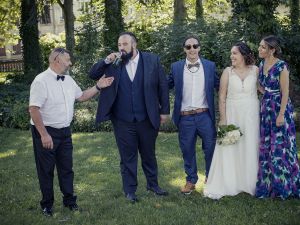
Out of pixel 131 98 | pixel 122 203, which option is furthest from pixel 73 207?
pixel 131 98

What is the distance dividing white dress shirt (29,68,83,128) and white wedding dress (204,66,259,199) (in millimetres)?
2125

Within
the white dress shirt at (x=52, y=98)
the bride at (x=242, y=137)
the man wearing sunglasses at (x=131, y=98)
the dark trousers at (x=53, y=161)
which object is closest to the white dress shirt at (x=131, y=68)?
the man wearing sunglasses at (x=131, y=98)

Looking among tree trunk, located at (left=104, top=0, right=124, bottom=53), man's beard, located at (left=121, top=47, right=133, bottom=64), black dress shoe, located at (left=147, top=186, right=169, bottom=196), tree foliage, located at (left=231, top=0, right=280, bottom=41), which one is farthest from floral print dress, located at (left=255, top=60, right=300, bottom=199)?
tree trunk, located at (left=104, top=0, right=124, bottom=53)

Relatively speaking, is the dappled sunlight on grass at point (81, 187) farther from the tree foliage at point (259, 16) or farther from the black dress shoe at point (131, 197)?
the tree foliage at point (259, 16)

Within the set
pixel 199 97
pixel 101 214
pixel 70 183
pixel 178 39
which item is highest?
pixel 178 39

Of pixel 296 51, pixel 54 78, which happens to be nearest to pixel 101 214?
pixel 54 78

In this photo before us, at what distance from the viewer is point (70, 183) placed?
5.63 meters

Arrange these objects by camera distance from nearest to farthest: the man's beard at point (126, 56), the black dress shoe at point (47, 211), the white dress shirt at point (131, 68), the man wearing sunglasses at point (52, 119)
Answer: the man wearing sunglasses at point (52, 119), the black dress shoe at point (47, 211), the man's beard at point (126, 56), the white dress shirt at point (131, 68)

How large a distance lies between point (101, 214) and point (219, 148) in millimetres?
1821

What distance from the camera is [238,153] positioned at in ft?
20.1

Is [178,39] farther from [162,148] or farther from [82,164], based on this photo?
[82,164]

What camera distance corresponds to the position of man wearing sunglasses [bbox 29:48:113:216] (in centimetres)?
512

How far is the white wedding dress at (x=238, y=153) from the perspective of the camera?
5988mm

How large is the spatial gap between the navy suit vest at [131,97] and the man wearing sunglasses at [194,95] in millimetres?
520
